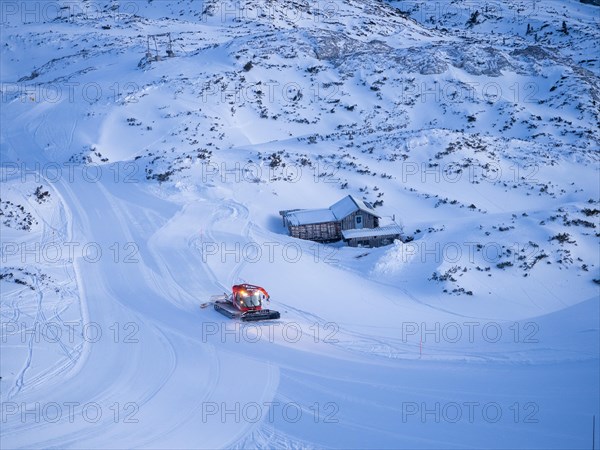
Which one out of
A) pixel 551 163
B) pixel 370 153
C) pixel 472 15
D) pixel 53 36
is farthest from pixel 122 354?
pixel 472 15

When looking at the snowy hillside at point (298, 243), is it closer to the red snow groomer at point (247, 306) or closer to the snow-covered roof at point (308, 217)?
the red snow groomer at point (247, 306)

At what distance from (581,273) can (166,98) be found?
144ft

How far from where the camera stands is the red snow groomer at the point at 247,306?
18094mm

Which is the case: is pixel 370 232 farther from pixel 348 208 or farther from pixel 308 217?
pixel 308 217

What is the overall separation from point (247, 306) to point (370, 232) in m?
13.6

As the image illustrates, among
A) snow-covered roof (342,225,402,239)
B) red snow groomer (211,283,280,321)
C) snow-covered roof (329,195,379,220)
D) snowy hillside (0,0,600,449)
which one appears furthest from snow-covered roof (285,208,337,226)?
red snow groomer (211,283,280,321)

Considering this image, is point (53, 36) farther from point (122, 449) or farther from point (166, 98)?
point (122, 449)

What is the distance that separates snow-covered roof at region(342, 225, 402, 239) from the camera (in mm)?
29705

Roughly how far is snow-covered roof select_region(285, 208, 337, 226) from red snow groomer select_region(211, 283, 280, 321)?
12089 mm

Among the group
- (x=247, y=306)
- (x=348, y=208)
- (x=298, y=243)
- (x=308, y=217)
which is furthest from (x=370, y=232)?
(x=247, y=306)

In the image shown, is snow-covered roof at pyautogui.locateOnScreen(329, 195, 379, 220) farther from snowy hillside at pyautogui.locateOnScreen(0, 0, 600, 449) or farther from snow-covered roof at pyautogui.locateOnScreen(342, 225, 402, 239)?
snowy hillside at pyautogui.locateOnScreen(0, 0, 600, 449)

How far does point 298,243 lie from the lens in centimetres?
2909

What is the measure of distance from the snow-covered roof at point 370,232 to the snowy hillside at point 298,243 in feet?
3.66

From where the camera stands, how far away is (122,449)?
10.8 metres
